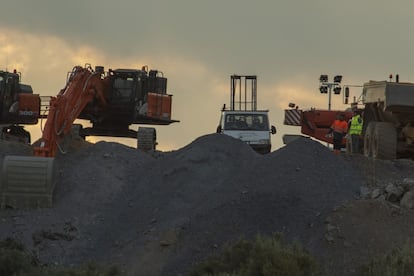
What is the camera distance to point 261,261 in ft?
37.6

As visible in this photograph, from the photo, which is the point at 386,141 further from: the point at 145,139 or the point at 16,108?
the point at 16,108

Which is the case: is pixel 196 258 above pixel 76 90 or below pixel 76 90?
below

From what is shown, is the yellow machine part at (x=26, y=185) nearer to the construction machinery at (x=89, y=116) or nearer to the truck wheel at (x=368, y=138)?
the construction machinery at (x=89, y=116)

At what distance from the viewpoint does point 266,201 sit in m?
16.1

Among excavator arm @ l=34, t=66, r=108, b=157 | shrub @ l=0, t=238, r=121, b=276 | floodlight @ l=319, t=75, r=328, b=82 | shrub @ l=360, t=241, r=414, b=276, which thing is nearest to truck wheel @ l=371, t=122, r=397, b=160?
excavator arm @ l=34, t=66, r=108, b=157

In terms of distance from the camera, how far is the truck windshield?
29578mm

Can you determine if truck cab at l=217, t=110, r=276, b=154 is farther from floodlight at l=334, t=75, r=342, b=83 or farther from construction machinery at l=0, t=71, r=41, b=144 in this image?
construction machinery at l=0, t=71, r=41, b=144

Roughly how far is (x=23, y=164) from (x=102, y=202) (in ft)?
6.08

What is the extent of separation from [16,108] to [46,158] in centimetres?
1021

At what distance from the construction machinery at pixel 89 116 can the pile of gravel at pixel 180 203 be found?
54cm

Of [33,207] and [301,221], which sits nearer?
[301,221]

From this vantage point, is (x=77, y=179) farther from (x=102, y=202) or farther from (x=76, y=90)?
(x=76, y=90)

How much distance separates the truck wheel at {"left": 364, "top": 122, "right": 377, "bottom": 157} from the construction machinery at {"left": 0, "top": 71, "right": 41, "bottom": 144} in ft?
34.5

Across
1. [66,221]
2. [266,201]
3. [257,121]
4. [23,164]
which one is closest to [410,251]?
[266,201]
